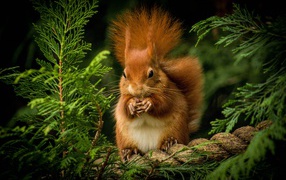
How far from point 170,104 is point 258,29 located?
1.98 feet

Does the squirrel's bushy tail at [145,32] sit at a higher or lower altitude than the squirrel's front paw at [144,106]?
higher

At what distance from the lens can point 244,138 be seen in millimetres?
838

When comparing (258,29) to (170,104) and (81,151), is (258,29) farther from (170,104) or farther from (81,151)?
(170,104)

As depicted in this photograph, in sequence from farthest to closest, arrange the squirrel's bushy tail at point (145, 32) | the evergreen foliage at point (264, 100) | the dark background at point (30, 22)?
1. the dark background at point (30, 22)
2. the squirrel's bushy tail at point (145, 32)
3. the evergreen foliage at point (264, 100)

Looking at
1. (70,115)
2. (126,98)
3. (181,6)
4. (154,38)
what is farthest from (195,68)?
(70,115)

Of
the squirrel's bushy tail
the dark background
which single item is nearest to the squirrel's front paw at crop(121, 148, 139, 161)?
the squirrel's bushy tail

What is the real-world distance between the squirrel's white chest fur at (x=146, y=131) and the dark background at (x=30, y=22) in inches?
26.1

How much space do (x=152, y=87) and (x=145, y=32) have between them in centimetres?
23

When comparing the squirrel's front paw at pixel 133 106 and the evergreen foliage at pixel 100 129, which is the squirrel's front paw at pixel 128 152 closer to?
the squirrel's front paw at pixel 133 106

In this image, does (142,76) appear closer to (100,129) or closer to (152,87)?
(152,87)

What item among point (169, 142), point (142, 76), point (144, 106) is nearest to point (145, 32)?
point (142, 76)

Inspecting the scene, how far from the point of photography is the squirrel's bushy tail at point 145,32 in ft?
4.55

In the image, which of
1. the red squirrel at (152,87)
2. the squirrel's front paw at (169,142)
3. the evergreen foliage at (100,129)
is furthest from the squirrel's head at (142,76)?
the evergreen foliage at (100,129)

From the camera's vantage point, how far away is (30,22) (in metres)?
2.05
